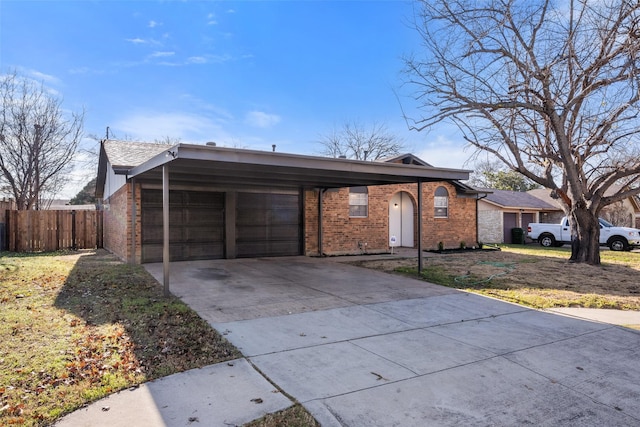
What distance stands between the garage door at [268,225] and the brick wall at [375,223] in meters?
0.45

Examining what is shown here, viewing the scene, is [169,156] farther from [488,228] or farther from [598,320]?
[488,228]

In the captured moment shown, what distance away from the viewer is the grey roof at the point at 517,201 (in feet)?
80.9

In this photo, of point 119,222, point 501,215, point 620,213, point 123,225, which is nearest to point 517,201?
Answer: point 501,215

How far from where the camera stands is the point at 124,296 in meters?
7.11

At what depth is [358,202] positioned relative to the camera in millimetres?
15398

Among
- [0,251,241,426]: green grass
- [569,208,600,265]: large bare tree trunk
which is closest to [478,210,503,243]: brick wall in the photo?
[569,208,600,265]: large bare tree trunk

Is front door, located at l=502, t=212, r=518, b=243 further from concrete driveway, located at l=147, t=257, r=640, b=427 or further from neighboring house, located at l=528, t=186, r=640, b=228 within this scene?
concrete driveway, located at l=147, t=257, r=640, b=427

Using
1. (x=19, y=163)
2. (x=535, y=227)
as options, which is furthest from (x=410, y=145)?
(x=19, y=163)

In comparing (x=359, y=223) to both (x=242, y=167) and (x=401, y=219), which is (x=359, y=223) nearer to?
(x=401, y=219)

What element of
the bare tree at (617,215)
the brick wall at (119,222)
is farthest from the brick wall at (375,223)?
the bare tree at (617,215)

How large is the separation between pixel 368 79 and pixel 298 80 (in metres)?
4.09

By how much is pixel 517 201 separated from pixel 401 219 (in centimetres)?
1282

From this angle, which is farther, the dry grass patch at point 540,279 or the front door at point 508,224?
the front door at point 508,224

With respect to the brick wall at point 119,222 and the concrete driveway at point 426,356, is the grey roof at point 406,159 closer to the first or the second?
the concrete driveway at point 426,356
